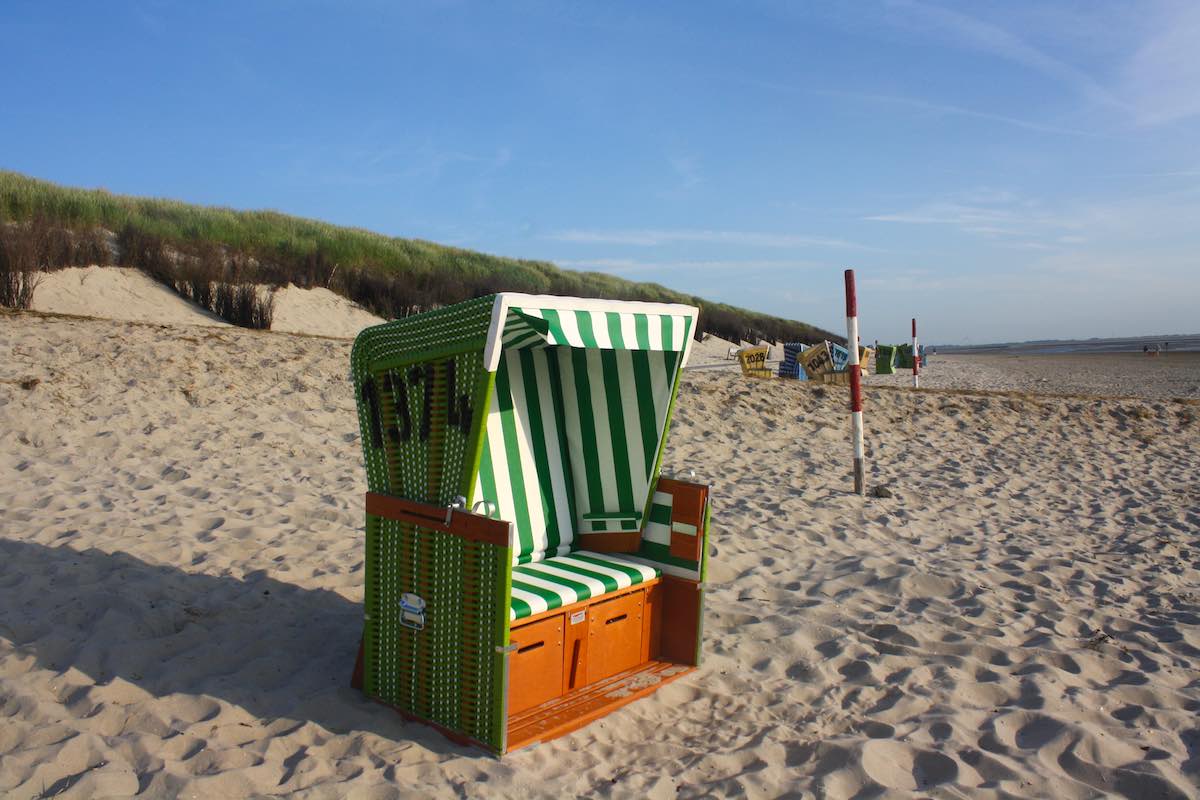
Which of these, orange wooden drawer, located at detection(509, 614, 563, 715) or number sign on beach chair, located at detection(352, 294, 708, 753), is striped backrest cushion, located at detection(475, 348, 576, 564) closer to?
number sign on beach chair, located at detection(352, 294, 708, 753)

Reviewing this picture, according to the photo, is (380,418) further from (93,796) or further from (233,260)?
(233,260)

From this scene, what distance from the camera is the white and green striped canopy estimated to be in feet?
14.0

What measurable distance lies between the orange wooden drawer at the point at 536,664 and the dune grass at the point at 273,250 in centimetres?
1072

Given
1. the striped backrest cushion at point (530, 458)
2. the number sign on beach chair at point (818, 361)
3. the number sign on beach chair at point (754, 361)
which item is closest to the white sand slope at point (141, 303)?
the number sign on beach chair at point (754, 361)

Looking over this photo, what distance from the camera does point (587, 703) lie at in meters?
3.74

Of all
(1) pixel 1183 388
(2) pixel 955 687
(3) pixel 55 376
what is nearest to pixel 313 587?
(2) pixel 955 687

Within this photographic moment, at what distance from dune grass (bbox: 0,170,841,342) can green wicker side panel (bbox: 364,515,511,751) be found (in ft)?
33.3

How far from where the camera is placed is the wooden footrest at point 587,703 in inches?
136

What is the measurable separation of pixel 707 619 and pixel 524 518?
1.30 meters

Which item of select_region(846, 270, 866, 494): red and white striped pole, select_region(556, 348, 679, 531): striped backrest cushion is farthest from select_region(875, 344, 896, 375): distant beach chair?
select_region(556, 348, 679, 531): striped backrest cushion

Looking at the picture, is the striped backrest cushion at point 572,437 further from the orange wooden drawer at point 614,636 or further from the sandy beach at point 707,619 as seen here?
the sandy beach at point 707,619

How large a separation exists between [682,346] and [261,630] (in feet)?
8.40

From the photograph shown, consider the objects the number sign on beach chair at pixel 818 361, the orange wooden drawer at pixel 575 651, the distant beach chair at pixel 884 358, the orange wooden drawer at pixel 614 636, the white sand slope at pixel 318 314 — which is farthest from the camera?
the distant beach chair at pixel 884 358

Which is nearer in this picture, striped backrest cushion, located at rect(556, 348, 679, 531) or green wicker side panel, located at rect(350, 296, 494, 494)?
green wicker side panel, located at rect(350, 296, 494, 494)
